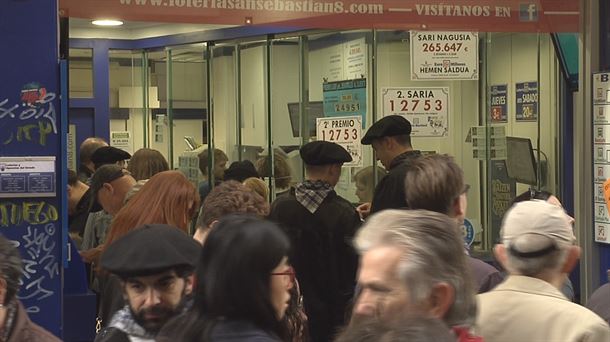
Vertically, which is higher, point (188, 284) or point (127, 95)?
point (127, 95)

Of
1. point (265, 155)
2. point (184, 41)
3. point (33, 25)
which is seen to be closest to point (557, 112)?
point (265, 155)

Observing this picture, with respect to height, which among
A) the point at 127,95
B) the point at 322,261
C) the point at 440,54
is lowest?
the point at 322,261

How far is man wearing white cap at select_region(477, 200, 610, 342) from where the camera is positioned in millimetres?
3158

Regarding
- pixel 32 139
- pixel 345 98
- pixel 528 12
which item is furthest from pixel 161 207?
pixel 345 98

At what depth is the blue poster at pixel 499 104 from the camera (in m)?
9.92

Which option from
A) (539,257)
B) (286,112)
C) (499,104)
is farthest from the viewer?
(286,112)

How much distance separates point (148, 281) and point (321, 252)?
320cm

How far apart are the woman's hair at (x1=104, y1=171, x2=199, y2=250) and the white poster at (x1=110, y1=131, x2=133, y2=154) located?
846 centimetres

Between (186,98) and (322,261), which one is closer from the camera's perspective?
(322,261)

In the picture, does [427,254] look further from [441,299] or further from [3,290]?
[3,290]

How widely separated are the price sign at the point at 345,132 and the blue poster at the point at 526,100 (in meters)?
1.65

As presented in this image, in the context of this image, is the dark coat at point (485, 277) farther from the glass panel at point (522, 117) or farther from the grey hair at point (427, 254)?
the glass panel at point (522, 117)

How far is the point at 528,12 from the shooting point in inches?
313

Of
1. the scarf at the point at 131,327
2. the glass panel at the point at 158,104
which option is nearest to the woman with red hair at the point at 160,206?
the scarf at the point at 131,327
